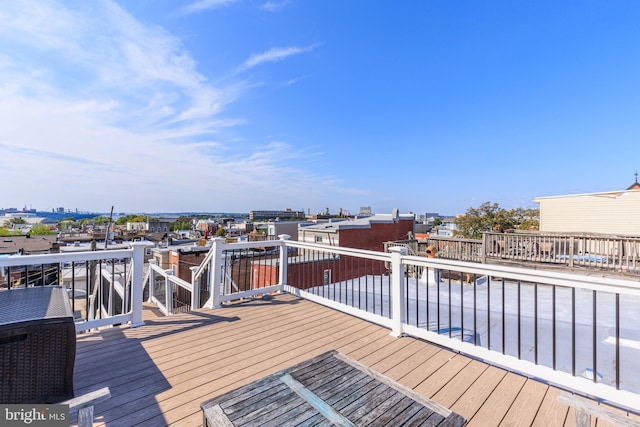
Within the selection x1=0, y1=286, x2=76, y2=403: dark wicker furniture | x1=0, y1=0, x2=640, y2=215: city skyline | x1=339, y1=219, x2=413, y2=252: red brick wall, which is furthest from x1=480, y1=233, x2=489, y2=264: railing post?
x1=0, y1=286, x2=76, y2=403: dark wicker furniture

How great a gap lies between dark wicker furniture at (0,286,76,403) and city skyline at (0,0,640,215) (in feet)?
23.7

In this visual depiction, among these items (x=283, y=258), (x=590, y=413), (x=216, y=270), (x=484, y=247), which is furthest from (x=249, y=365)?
(x=484, y=247)

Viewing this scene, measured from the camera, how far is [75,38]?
7.10 metres

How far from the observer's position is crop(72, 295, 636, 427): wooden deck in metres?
1.93

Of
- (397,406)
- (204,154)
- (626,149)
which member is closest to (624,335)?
(397,406)

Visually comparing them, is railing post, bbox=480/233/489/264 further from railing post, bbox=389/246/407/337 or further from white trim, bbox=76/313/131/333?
white trim, bbox=76/313/131/333

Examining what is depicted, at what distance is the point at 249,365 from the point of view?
257 cm

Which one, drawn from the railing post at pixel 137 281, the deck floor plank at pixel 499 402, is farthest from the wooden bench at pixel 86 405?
the railing post at pixel 137 281

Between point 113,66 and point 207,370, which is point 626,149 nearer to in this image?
point 207,370

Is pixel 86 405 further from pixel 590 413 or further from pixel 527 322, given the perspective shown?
pixel 527 322

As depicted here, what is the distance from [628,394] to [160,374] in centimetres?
367

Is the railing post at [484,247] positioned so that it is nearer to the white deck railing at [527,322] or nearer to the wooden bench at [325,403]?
the white deck railing at [527,322]

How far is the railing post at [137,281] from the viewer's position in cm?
337

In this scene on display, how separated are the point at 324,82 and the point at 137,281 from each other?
41.5 feet
